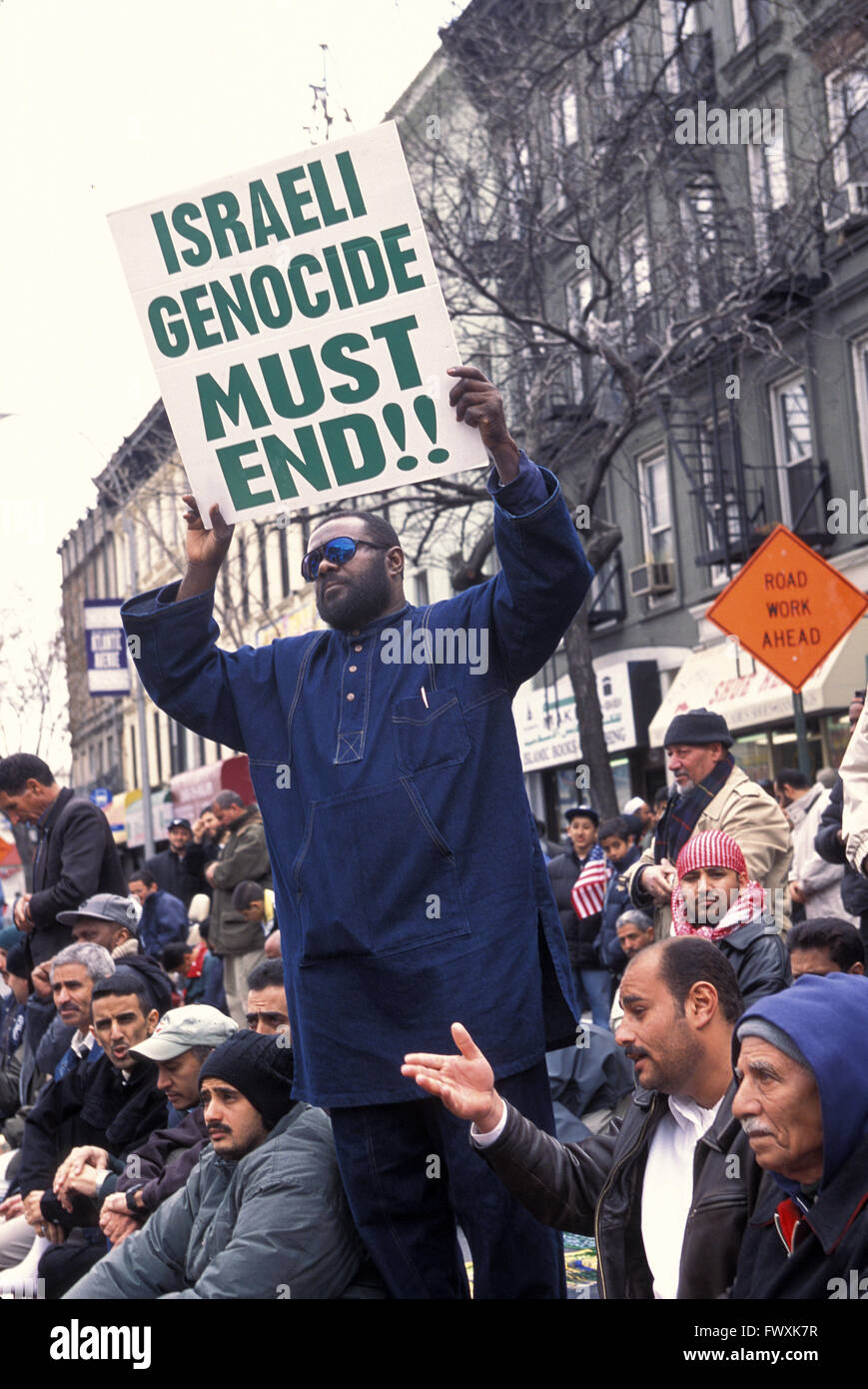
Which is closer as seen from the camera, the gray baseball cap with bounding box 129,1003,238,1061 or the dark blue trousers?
the dark blue trousers

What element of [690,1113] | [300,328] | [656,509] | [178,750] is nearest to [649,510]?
[656,509]

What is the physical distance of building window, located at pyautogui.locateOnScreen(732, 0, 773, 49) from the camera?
20.7 meters

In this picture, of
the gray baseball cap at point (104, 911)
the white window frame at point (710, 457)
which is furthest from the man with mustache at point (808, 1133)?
the white window frame at point (710, 457)

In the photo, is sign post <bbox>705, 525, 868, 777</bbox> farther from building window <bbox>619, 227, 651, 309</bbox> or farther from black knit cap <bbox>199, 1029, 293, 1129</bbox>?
building window <bbox>619, 227, 651, 309</bbox>

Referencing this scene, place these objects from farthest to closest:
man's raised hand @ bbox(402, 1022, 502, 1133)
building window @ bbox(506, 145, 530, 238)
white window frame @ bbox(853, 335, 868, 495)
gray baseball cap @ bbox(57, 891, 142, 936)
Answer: white window frame @ bbox(853, 335, 868, 495) → building window @ bbox(506, 145, 530, 238) → gray baseball cap @ bbox(57, 891, 142, 936) → man's raised hand @ bbox(402, 1022, 502, 1133)

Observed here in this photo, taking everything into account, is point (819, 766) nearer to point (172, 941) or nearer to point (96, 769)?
point (172, 941)

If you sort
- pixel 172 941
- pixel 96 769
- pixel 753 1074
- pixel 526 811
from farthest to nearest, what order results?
pixel 96 769 < pixel 172 941 < pixel 526 811 < pixel 753 1074

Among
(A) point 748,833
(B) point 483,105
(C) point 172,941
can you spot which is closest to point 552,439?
(B) point 483,105

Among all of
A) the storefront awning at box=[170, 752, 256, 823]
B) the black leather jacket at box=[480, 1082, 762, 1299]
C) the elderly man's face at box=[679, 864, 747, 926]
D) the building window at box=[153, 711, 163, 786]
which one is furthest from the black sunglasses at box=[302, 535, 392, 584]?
the building window at box=[153, 711, 163, 786]

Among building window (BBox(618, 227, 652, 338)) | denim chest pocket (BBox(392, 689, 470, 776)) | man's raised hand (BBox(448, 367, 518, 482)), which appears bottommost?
denim chest pocket (BBox(392, 689, 470, 776))

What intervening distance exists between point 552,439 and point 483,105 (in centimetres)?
401

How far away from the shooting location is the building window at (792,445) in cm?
2034

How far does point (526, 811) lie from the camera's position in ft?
12.6

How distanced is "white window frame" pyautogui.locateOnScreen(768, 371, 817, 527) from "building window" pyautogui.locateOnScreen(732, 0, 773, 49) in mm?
4075
